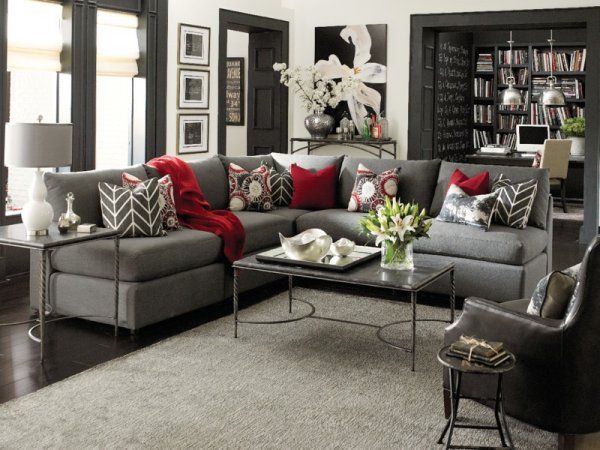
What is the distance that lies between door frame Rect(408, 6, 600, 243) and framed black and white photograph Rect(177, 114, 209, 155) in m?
2.46

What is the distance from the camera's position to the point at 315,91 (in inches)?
332

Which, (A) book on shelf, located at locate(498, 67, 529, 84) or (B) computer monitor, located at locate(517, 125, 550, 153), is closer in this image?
(B) computer monitor, located at locate(517, 125, 550, 153)

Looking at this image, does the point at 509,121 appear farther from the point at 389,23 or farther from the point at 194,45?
the point at 194,45

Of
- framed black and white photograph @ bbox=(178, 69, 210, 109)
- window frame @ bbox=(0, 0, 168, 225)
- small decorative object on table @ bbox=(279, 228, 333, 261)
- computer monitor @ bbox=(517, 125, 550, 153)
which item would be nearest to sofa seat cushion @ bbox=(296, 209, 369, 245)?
small decorative object on table @ bbox=(279, 228, 333, 261)

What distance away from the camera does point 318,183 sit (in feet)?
21.2

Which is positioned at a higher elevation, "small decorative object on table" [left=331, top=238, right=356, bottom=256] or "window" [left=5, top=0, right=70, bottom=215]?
"window" [left=5, top=0, right=70, bottom=215]

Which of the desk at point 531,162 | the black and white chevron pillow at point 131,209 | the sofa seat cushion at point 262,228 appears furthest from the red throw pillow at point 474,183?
the desk at point 531,162

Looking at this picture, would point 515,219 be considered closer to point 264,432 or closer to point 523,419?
point 523,419

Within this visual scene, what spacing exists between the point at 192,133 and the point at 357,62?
2208 mm

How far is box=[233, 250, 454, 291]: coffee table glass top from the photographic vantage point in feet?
13.4

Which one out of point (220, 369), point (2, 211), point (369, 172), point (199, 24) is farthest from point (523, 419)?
point (199, 24)

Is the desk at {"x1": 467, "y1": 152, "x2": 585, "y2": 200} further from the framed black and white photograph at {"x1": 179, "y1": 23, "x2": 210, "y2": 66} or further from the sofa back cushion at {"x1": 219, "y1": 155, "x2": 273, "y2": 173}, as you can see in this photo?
the sofa back cushion at {"x1": 219, "y1": 155, "x2": 273, "y2": 173}

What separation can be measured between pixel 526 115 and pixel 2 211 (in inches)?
321

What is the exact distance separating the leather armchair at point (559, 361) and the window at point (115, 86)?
4.39m
